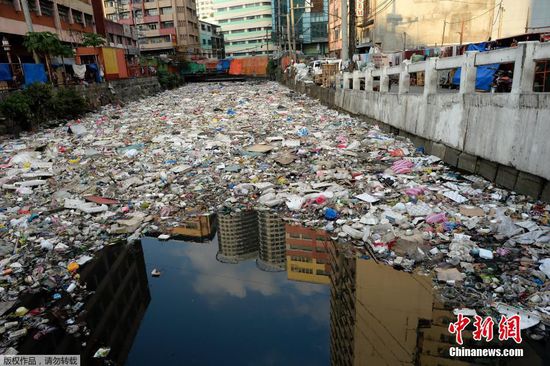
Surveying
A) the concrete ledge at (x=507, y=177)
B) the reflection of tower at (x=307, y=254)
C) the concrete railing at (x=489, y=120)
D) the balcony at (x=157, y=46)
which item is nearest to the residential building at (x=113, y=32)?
the balcony at (x=157, y=46)

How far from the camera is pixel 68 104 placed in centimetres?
1323

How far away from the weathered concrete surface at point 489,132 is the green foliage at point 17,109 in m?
10.4

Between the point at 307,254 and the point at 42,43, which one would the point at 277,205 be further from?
the point at 42,43

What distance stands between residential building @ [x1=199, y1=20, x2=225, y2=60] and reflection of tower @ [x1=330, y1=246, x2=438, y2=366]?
2375 inches

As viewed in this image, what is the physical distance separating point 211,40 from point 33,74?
181 ft

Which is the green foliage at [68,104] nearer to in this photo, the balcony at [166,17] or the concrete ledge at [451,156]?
the concrete ledge at [451,156]

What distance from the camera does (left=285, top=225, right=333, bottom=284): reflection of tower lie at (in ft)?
11.3

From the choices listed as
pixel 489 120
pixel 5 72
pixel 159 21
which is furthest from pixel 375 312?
pixel 159 21

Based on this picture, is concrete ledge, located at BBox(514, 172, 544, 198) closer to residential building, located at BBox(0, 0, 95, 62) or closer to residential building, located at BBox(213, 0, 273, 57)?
residential building, located at BBox(0, 0, 95, 62)

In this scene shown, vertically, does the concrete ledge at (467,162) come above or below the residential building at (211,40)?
below

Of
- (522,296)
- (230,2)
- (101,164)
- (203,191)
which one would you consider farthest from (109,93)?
(230,2)

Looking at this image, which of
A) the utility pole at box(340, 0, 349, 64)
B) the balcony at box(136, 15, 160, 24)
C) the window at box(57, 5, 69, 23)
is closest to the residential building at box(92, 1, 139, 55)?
the window at box(57, 5, 69, 23)

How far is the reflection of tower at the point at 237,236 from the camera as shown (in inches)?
156

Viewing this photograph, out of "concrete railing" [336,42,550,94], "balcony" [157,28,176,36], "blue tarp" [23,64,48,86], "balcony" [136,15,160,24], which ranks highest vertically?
"balcony" [136,15,160,24]
